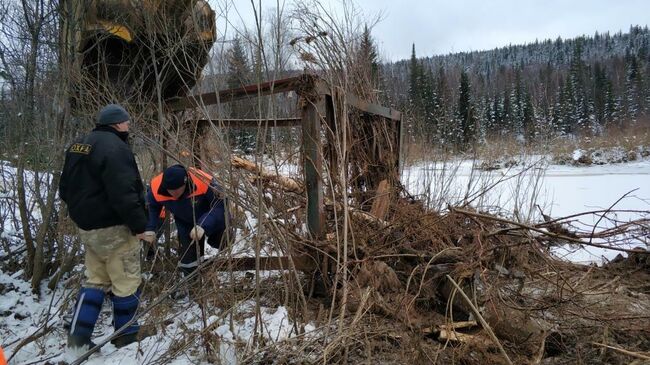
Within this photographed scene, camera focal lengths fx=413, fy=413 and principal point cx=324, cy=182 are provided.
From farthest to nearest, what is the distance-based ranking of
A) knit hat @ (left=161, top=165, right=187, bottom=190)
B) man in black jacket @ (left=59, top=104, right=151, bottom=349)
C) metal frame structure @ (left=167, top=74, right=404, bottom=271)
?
knit hat @ (left=161, top=165, right=187, bottom=190)
metal frame structure @ (left=167, top=74, right=404, bottom=271)
man in black jacket @ (left=59, top=104, right=151, bottom=349)

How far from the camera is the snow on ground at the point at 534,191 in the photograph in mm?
6164

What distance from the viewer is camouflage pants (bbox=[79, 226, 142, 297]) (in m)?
2.98

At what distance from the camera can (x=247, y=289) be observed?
360 centimetres

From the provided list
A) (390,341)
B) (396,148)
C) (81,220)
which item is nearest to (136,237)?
(81,220)

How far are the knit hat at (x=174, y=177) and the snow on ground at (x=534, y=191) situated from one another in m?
3.27

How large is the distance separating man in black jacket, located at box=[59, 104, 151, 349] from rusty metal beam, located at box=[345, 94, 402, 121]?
1.94 m

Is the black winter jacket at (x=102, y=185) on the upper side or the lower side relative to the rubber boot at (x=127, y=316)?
upper

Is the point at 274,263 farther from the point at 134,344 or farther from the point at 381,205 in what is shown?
the point at 381,205

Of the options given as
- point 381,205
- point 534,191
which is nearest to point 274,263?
point 381,205

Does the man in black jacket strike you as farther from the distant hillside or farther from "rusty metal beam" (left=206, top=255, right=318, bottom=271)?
the distant hillside

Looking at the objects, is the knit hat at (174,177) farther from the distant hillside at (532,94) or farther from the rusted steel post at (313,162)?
the distant hillside at (532,94)

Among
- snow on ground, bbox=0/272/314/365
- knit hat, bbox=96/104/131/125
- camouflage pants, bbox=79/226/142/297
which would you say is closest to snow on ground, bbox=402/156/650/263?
snow on ground, bbox=0/272/314/365

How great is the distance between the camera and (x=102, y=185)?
296 centimetres

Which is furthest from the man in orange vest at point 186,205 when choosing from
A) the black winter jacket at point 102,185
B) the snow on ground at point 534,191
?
the snow on ground at point 534,191
